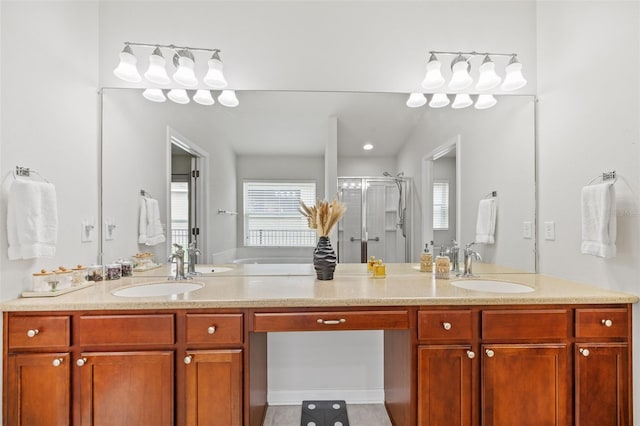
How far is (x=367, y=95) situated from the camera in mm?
1980

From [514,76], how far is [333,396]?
2337 mm

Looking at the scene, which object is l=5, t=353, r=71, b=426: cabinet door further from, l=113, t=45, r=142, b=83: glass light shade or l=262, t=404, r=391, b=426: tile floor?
l=113, t=45, r=142, b=83: glass light shade

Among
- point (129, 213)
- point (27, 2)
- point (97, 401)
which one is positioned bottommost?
point (97, 401)

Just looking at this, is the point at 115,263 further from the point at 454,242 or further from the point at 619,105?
the point at 619,105

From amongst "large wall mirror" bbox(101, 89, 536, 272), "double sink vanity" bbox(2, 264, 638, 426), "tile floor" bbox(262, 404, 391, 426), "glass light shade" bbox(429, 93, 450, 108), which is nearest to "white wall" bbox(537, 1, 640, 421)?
"large wall mirror" bbox(101, 89, 536, 272)

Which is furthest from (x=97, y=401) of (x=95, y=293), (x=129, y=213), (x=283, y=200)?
(x=283, y=200)

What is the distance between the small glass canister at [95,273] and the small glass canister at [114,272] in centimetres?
4

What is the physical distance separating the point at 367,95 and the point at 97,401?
210 cm

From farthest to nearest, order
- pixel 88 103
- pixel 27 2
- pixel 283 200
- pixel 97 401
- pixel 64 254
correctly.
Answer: pixel 283 200
pixel 88 103
pixel 64 254
pixel 27 2
pixel 97 401

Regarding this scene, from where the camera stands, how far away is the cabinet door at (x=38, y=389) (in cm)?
128

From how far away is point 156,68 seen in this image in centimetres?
182

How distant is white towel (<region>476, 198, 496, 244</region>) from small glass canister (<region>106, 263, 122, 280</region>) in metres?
2.24

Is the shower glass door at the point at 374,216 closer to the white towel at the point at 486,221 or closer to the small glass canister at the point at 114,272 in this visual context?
the white towel at the point at 486,221

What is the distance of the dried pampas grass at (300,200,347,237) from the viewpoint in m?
1.79
